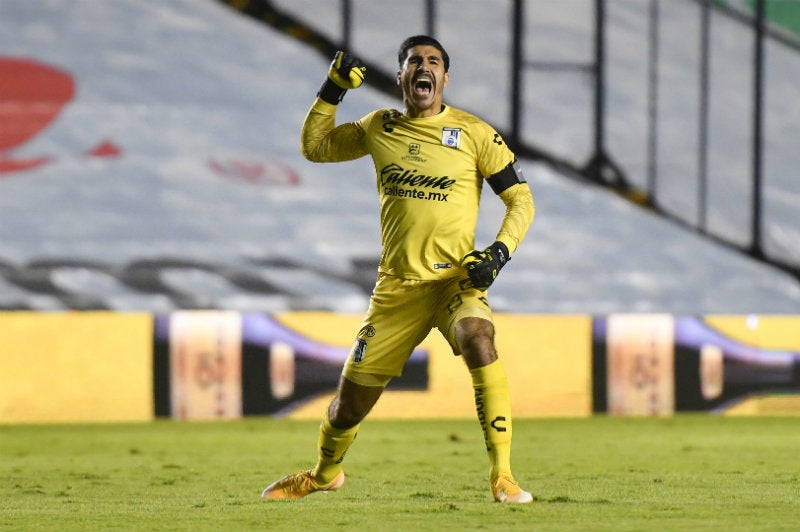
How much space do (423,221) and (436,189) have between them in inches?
5.8

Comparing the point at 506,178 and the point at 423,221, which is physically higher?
the point at 506,178

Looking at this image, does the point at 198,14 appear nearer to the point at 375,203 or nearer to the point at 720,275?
the point at 375,203

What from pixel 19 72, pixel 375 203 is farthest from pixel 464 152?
pixel 19 72

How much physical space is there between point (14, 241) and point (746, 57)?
817cm

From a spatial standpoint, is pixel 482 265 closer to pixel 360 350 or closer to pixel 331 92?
pixel 360 350

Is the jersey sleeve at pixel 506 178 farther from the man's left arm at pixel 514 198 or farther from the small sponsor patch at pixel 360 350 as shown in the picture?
the small sponsor patch at pixel 360 350

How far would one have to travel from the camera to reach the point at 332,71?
19.4 feet

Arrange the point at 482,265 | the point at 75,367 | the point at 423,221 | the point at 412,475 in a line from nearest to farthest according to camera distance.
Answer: the point at 482,265, the point at 423,221, the point at 412,475, the point at 75,367

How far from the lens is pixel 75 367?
11312 millimetres

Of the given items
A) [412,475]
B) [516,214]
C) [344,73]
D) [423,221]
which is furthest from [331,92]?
[412,475]

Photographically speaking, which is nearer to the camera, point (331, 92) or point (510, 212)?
point (510, 212)

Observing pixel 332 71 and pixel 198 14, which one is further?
pixel 198 14

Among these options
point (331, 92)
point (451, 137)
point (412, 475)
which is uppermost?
point (331, 92)

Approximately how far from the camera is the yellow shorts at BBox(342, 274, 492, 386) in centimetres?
582
